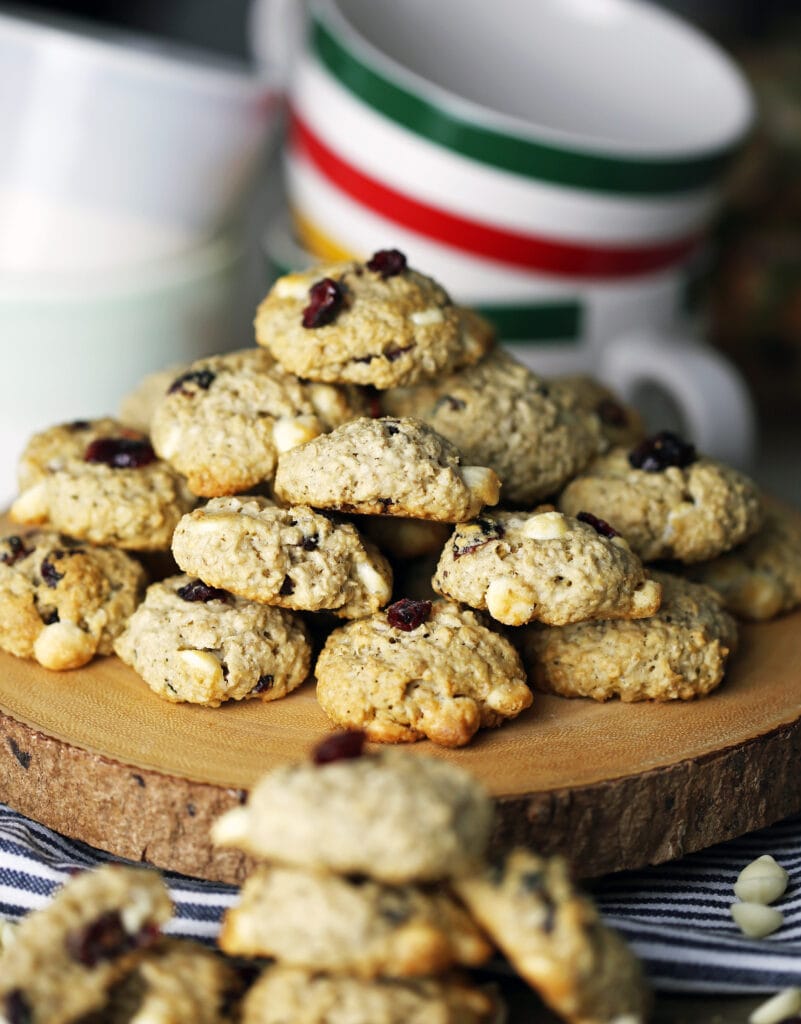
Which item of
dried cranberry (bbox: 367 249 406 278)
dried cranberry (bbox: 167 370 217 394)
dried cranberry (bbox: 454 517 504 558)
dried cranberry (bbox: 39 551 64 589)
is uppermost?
dried cranberry (bbox: 367 249 406 278)

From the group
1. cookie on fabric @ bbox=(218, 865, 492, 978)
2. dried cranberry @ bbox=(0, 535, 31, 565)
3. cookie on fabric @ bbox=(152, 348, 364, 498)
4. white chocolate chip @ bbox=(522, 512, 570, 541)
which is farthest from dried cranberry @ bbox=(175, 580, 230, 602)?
cookie on fabric @ bbox=(218, 865, 492, 978)

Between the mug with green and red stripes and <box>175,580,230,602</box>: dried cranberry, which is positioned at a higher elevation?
the mug with green and red stripes

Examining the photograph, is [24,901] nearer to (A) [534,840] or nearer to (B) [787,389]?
(A) [534,840]

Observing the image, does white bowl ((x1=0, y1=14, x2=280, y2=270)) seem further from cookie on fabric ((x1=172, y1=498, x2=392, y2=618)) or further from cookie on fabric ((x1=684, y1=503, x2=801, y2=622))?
cookie on fabric ((x1=684, y1=503, x2=801, y2=622))

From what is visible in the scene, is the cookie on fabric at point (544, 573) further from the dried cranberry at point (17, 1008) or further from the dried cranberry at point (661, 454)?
the dried cranberry at point (17, 1008)

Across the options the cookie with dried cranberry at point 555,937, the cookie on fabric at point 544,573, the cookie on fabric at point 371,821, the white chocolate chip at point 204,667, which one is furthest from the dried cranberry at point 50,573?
the cookie with dried cranberry at point 555,937

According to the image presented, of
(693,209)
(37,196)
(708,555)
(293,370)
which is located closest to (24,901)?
(293,370)
